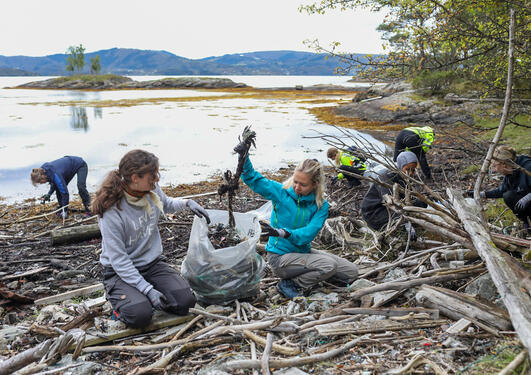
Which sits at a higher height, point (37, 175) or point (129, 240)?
point (129, 240)

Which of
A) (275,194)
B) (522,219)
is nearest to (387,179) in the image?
(522,219)

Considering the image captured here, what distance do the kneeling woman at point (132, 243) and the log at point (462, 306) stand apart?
1889mm

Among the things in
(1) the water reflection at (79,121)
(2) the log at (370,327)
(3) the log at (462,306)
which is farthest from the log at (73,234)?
(1) the water reflection at (79,121)

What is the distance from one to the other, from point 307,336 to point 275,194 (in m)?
1.37

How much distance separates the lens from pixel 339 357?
260cm

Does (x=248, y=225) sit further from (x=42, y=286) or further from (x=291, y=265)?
(x=42, y=286)

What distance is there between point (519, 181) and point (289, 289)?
3285 millimetres

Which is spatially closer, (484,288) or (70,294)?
(484,288)

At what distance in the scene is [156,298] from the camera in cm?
325

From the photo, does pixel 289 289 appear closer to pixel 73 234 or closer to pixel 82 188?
pixel 73 234

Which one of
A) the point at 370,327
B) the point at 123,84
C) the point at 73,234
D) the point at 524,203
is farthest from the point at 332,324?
the point at 123,84

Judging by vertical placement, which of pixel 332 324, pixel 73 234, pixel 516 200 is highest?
pixel 516 200

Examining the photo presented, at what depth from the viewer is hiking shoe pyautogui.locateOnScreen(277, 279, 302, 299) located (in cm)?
386

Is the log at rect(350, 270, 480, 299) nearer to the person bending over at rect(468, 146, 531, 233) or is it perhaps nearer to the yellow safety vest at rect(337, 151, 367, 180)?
the person bending over at rect(468, 146, 531, 233)
